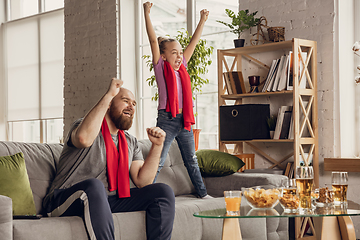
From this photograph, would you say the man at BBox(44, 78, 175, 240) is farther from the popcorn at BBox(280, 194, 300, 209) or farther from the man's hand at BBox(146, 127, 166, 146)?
the popcorn at BBox(280, 194, 300, 209)

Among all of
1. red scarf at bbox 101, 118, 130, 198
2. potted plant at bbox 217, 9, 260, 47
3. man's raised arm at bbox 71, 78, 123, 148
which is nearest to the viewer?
man's raised arm at bbox 71, 78, 123, 148

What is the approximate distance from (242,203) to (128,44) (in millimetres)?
3905

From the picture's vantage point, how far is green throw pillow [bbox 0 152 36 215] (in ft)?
7.29

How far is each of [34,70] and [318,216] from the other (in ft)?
18.9

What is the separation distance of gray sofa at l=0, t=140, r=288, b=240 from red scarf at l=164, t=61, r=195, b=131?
0.30 meters

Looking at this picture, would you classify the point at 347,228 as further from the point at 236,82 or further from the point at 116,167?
the point at 236,82

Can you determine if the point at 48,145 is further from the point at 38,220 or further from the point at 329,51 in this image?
the point at 329,51

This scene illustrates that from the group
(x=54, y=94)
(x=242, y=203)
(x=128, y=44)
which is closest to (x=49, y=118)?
(x=54, y=94)

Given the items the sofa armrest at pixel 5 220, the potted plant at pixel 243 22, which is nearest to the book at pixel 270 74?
the potted plant at pixel 243 22

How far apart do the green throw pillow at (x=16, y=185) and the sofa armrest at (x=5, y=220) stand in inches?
14.6

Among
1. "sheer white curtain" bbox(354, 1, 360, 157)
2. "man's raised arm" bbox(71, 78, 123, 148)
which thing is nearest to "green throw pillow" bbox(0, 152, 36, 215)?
"man's raised arm" bbox(71, 78, 123, 148)

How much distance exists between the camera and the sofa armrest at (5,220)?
5.98 feet

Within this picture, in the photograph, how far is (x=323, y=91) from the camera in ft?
12.7

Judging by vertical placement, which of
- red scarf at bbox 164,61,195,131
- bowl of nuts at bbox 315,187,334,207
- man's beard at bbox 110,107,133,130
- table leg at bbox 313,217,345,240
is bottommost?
table leg at bbox 313,217,345,240
